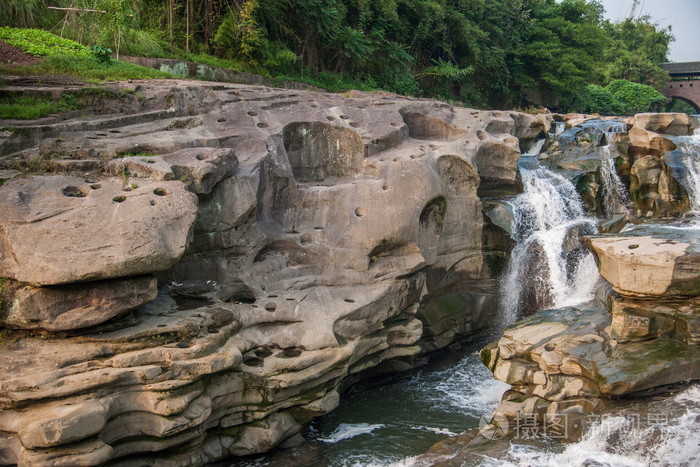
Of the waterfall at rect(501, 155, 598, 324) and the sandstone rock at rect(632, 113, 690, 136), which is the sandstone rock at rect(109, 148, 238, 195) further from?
the sandstone rock at rect(632, 113, 690, 136)

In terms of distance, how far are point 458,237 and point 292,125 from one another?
4.01m

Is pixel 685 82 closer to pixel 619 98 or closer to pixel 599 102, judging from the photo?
pixel 619 98

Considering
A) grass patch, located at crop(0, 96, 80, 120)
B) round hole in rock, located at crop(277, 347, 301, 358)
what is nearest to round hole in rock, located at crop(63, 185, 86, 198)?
grass patch, located at crop(0, 96, 80, 120)

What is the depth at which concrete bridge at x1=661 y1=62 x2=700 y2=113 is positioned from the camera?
4062 centimetres

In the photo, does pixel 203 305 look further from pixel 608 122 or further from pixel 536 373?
pixel 608 122

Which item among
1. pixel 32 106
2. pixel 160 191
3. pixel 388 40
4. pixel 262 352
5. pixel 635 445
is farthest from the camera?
pixel 388 40

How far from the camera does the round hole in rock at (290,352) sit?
360 inches

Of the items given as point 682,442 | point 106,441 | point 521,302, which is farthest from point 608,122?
point 106,441

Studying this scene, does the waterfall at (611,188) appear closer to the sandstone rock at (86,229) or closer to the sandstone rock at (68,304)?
the sandstone rock at (86,229)

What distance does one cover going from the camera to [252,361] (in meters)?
8.93

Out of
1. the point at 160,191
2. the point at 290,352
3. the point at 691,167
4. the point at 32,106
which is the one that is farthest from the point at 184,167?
the point at 691,167

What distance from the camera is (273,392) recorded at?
28.9 ft

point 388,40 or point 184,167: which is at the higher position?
point 388,40

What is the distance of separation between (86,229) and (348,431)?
4942 mm
